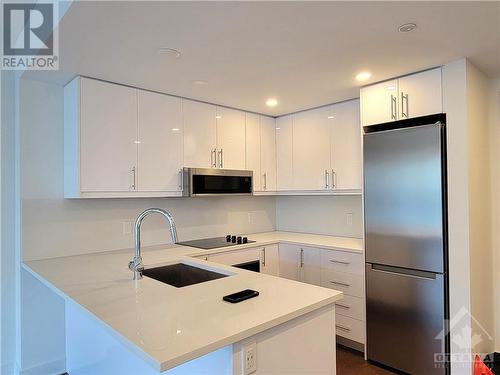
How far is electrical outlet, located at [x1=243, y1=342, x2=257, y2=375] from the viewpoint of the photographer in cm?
117

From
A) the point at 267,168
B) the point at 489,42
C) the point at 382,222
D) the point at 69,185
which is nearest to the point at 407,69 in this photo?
the point at 489,42

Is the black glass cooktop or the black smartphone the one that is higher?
the black smartphone

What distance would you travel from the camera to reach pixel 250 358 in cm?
119

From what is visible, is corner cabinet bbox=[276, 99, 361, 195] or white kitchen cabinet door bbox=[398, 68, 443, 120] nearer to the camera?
white kitchen cabinet door bbox=[398, 68, 443, 120]

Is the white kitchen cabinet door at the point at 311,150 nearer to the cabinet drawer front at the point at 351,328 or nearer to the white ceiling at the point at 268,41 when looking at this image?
the white ceiling at the point at 268,41

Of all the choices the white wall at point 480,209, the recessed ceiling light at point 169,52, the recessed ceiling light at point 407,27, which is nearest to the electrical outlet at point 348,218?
the white wall at point 480,209

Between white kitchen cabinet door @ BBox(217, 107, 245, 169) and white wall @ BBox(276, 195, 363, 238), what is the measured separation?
3.21 feet

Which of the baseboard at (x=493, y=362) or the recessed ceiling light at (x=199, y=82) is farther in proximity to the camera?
the recessed ceiling light at (x=199, y=82)

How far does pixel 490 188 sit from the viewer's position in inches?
104

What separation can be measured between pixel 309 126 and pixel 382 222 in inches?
56.1

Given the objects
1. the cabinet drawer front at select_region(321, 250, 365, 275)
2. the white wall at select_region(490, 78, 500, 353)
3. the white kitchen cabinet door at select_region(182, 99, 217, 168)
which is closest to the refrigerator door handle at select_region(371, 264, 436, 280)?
the cabinet drawer front at select_region(321, 250, 365, 275)

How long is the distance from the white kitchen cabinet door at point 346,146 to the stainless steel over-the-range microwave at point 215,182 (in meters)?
0.92

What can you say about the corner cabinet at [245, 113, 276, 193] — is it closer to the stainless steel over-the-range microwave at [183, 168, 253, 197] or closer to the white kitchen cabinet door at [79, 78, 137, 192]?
the stainless steel over-the-range microwave at [183, 168, 253, 197]

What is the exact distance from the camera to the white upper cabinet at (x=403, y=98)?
2334 millimetres
